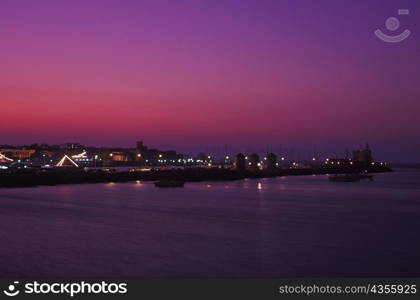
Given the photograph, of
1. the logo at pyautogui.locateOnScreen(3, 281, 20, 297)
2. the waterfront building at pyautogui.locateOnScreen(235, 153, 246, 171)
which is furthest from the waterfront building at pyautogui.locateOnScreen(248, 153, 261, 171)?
the logo at pyautogui.locateOnScreen(3, 281, 20, 297)

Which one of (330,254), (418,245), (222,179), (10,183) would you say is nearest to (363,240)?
(418,245)

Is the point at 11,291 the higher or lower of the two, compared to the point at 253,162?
lower

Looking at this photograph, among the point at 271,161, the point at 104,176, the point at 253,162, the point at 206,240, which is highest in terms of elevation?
the point at 271,161

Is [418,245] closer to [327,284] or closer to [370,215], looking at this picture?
[327,284]

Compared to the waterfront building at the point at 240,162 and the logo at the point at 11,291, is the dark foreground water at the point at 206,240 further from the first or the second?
the waterfront building at the point at 240,162

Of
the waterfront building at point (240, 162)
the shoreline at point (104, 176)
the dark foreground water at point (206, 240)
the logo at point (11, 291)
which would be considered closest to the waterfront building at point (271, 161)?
the shoreline at point (104, 176)

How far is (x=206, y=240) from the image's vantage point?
18.0m

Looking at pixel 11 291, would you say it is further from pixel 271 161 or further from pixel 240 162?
pixel 271 161

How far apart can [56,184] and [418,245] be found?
4195 centimetres

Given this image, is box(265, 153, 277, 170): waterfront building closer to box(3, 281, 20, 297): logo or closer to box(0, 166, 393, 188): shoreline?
box(0, 166, 393, 188): shoreline

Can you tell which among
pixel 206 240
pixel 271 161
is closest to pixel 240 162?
pixel 271 161

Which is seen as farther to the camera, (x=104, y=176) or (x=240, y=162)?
(x=240, y=162)

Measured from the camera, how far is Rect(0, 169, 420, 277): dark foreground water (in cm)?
1326

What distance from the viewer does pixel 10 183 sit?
1939 inches
